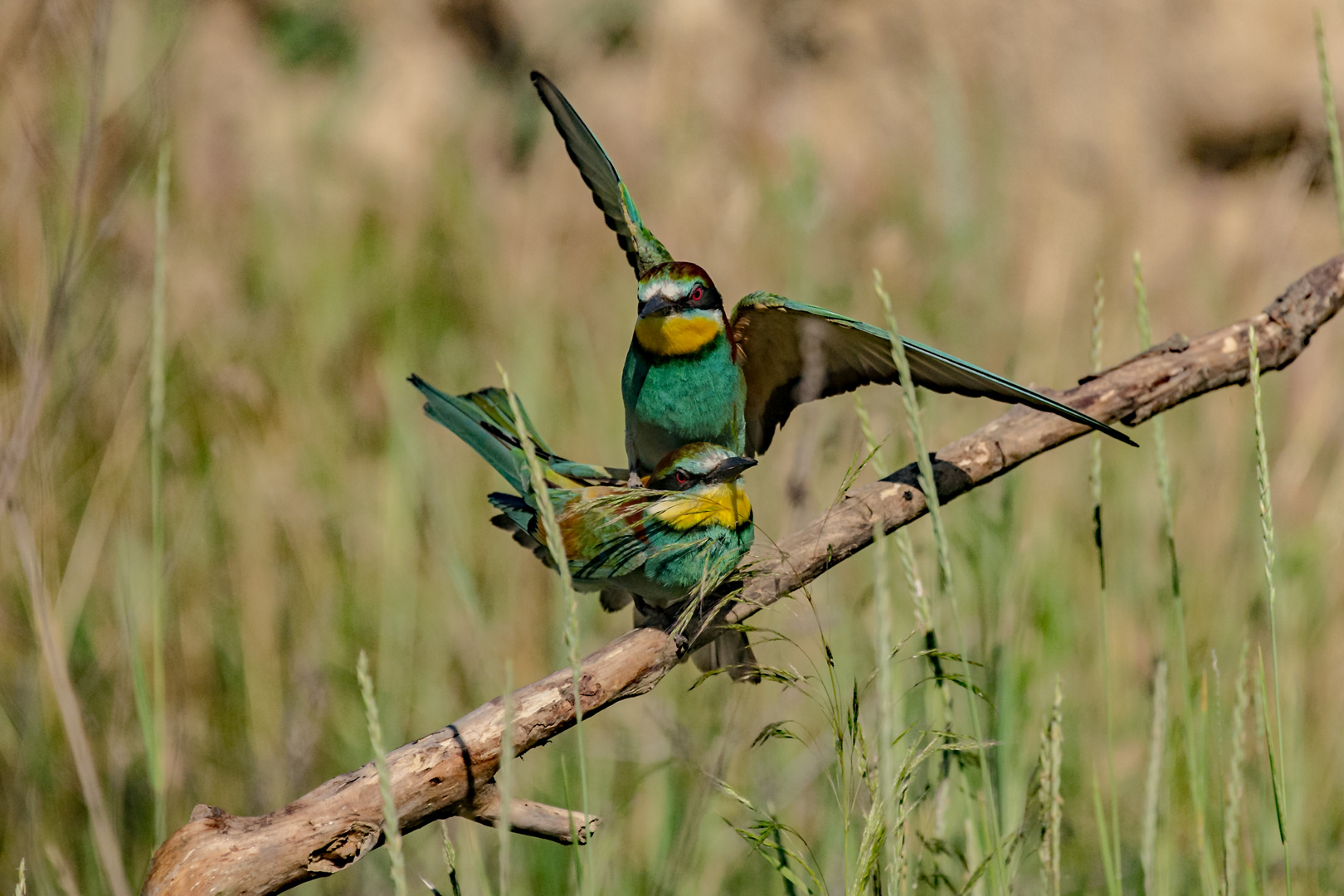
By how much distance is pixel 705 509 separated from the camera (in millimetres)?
1669

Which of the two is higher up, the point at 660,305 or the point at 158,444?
the point at 660,305

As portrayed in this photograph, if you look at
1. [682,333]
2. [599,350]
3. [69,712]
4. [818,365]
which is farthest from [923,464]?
[599,350]

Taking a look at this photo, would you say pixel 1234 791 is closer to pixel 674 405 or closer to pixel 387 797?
pixel 674 405

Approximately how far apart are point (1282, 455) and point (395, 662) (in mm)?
2604

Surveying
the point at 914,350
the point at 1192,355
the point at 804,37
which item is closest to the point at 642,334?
the point at 914,350

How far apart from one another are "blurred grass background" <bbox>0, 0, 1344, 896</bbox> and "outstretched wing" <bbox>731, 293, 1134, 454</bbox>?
10.2 inches

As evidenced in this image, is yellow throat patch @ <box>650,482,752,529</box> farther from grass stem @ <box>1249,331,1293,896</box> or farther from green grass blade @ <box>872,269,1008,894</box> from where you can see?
grass stem @ <box>1249,331,1293,896</box>

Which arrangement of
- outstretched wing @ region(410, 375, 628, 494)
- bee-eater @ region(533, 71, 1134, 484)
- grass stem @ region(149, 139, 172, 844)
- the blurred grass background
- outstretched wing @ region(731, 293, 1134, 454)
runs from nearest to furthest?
outstretched wing @ region(731, 293, 1134, 454) → grass stem @ region(149, 139, 172, 844) → bee-eater @ region(533, 71, 1134, 484) → outstretched wing @ region(410, 375, 628, 494) → the blurred grass background

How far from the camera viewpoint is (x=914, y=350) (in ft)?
4.53

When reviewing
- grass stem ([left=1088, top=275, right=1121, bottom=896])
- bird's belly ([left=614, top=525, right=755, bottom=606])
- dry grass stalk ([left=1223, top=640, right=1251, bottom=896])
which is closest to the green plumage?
bird's belly ([left=614, top=525, right=755, bottom=606])

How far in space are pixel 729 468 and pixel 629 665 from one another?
1.37 feet

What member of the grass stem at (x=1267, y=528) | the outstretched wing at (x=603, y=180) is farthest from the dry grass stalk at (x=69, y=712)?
the grass stem at (x=1267, y=528)

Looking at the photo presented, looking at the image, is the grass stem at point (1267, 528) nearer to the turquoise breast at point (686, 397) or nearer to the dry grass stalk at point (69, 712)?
the turquoise breast at point (686, 397)

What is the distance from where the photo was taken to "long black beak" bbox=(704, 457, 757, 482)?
167 centimetres
